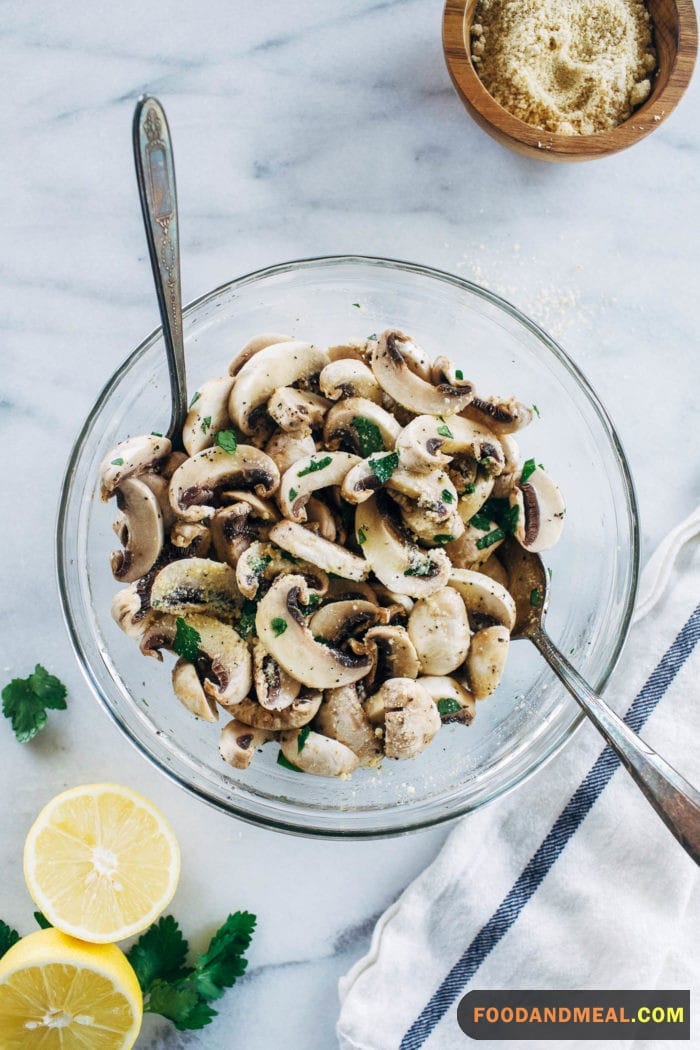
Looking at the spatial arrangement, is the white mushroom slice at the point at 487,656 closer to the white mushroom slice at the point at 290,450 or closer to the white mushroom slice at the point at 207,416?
the white mushroom slice at the point at 290,450

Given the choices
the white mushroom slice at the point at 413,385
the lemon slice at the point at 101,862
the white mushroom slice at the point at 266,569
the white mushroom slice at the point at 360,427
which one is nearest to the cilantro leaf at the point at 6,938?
the lemon slice at the point at 101,862

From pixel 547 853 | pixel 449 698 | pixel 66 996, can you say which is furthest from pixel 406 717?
pixel 66 996

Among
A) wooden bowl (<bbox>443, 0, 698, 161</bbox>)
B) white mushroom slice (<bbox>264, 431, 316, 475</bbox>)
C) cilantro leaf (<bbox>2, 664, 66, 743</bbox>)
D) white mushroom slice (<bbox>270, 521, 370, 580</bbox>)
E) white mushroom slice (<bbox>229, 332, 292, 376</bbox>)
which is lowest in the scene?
cilantro leaf (<bbox>2, 664, 66, 743</bbox>)

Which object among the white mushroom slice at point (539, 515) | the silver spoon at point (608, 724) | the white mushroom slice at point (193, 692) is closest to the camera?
the silver spoon at point (608, 724)

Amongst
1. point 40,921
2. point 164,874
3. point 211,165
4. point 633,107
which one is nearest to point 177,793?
point 164,874

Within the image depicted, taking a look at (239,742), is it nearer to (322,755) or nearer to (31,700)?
(322,755)

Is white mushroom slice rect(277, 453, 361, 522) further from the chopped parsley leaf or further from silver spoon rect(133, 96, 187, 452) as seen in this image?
silver spoon rect(133, 96, 187, 452)

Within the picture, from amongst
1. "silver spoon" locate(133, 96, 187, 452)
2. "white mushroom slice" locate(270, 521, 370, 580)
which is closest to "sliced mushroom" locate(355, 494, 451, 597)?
"white mushroom slice" locate(270, 521, 370, 580)
